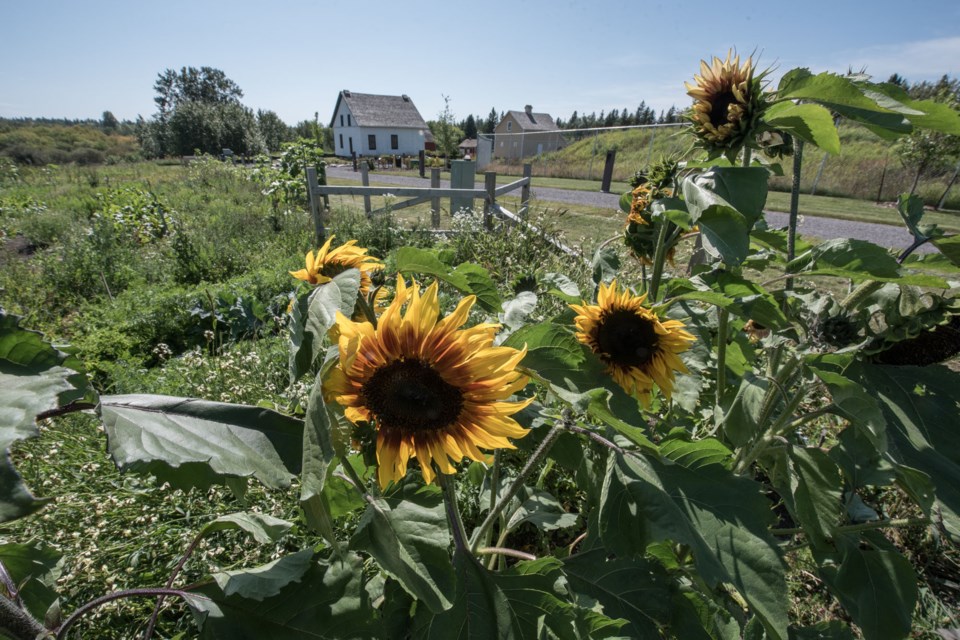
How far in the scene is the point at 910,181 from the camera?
1536cm

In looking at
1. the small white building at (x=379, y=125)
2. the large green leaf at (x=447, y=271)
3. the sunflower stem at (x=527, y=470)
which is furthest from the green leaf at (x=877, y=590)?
the small white building at (x=379, y=125)

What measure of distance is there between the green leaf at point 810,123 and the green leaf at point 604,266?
578mm

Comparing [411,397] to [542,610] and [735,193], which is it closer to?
[542,610]

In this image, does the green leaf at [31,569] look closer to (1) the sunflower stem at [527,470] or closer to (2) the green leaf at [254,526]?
(2) the green leaf at [254,526]

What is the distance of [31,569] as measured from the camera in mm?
837

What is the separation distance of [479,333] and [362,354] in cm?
19

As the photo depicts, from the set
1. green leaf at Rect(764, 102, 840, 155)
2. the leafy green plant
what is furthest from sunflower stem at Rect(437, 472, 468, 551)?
green leaf at Rect(764, 102, 840, 155)

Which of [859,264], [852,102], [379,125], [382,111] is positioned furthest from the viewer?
[382,111]

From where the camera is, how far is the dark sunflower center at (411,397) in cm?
73

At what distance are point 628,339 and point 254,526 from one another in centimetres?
88

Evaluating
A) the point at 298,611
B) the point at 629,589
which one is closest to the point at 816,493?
the point at 629,589

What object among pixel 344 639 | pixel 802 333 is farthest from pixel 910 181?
pixel 344 639

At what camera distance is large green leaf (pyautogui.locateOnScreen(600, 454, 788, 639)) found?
0.74m

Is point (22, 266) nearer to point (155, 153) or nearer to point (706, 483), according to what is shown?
point (706, 483)
